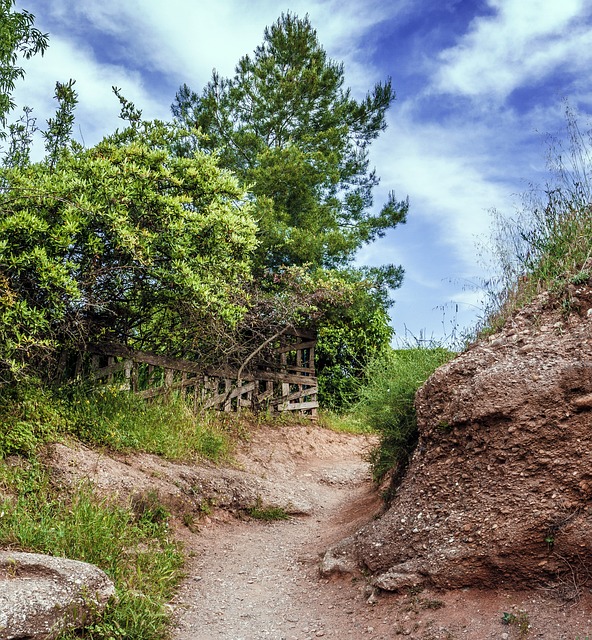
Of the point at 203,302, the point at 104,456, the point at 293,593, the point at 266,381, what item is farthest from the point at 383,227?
the point at 293,593

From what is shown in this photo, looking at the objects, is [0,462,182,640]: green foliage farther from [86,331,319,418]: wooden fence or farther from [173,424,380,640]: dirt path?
[86,331,319,418]: wooden fence

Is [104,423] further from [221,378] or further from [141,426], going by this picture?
[221,378]

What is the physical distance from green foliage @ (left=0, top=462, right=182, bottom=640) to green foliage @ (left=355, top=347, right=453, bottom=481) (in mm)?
2605

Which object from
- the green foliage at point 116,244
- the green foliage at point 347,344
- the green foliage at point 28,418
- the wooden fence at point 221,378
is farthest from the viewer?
the green foliage at point 347,344

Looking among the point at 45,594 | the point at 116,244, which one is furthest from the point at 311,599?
the point at 116,244

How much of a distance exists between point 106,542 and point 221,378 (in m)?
7.07

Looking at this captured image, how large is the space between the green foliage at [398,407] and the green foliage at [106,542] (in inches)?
103

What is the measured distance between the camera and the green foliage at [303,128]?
18609mm

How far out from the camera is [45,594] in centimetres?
467

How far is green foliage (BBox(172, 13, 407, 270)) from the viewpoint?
18609mm

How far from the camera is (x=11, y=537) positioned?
5.80 metres

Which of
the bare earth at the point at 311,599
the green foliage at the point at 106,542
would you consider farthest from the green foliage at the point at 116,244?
the bare earth at the point at 311,599

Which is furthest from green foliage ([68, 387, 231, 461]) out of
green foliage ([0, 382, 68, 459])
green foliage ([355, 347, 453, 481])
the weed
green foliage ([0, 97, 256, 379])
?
the weed

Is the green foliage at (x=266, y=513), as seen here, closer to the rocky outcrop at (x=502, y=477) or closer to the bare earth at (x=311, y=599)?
the bare earth at (x=311, y=599)
